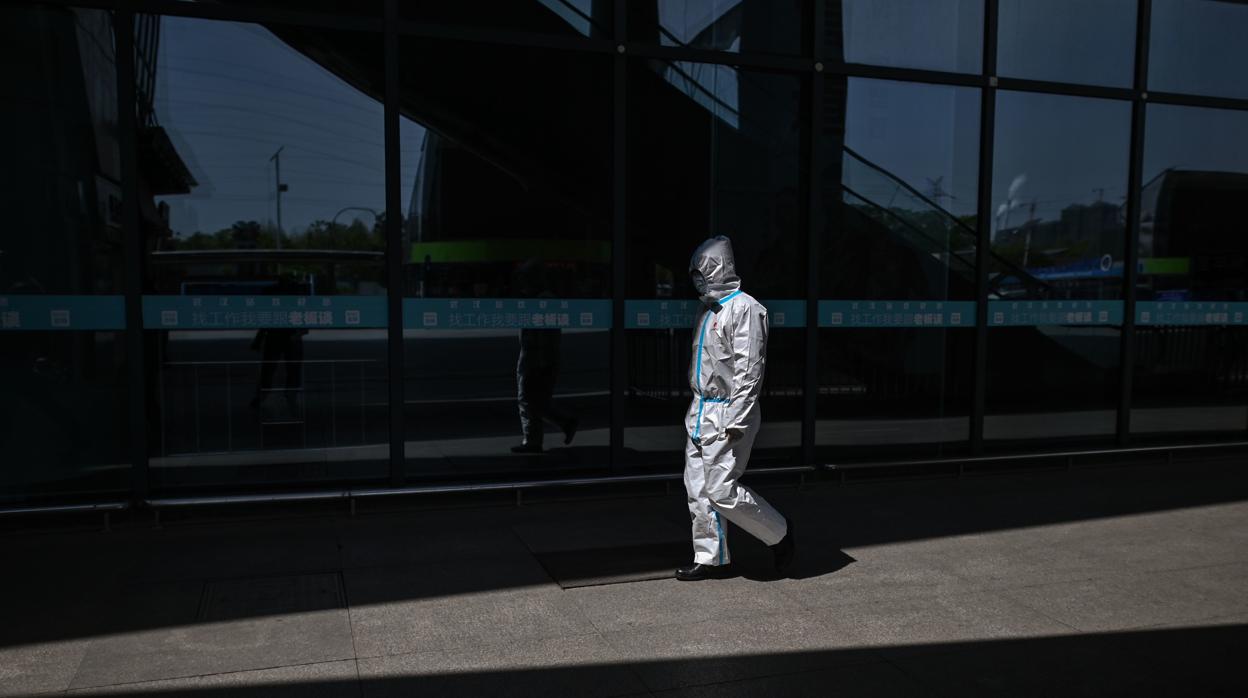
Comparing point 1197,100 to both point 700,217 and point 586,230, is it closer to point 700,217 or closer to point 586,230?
point 700,217

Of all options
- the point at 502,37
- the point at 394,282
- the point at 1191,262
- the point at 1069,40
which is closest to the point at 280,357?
the point at 394,282

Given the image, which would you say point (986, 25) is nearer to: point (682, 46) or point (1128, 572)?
point (682, 46)

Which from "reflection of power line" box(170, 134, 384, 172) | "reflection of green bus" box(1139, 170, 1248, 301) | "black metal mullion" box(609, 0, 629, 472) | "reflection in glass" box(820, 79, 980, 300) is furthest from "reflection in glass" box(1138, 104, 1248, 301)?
"reflection of power line" box(170, 134, 384, 172)

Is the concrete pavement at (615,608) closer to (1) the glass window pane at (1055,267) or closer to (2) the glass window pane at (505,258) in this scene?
(2) the glass window pane at (505,258)

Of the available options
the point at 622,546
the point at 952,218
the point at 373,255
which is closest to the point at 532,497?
the point at 622,546

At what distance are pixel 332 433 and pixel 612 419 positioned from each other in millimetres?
1997

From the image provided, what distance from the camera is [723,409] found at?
4.75m

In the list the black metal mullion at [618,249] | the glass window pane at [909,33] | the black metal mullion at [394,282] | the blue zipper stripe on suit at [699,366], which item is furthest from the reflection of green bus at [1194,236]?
the black metal mullion at [394,282]

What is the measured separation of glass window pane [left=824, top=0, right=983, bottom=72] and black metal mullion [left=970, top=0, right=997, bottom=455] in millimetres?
88

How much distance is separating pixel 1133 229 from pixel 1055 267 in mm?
879

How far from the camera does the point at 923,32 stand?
288 inches

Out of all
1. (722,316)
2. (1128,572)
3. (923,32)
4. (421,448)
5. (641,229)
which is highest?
(923,32)

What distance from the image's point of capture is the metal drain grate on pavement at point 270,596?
14.0 feet

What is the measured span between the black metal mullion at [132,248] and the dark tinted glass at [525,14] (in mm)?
1732
